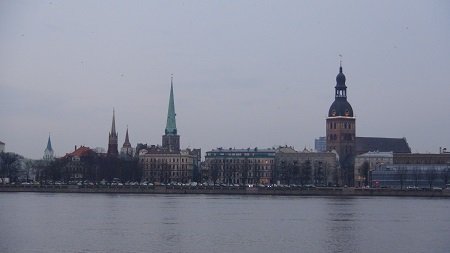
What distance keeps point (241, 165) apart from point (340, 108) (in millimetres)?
18845

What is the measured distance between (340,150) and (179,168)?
24574 millimetres

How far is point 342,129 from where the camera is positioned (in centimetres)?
15900

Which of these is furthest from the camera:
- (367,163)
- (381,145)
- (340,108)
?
(381,145)

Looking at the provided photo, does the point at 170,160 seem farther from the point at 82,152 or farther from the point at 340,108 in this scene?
the point at 340,108

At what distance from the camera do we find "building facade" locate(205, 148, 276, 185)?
14375 centimetres

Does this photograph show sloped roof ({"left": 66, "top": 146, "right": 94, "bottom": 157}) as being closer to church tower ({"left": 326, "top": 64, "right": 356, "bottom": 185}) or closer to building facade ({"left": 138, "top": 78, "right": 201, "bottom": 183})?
building facade ({"left": 138, "top": 78, "right": 201, "bottom": 183})

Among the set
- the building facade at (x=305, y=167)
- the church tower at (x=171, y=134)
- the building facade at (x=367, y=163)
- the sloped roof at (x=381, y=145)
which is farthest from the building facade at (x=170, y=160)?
the sloped roof at (x=381, y=145)

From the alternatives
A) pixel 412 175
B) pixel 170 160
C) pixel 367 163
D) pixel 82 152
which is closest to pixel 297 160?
pixel 367 163

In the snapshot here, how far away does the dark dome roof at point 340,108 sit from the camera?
15644cm

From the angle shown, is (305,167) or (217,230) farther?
(305,167)

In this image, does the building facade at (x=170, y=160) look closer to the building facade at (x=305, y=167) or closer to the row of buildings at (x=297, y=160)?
the row of buildings at (x=297, y=160)

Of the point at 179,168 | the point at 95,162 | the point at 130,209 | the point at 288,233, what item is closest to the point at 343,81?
the point at 179,168

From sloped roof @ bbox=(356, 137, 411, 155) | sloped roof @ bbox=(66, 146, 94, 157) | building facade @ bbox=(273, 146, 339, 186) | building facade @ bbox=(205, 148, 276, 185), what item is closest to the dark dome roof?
building facade @ bbox=(273, 146, 339, 186)

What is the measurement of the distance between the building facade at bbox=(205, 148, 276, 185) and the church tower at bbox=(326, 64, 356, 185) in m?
9.35
